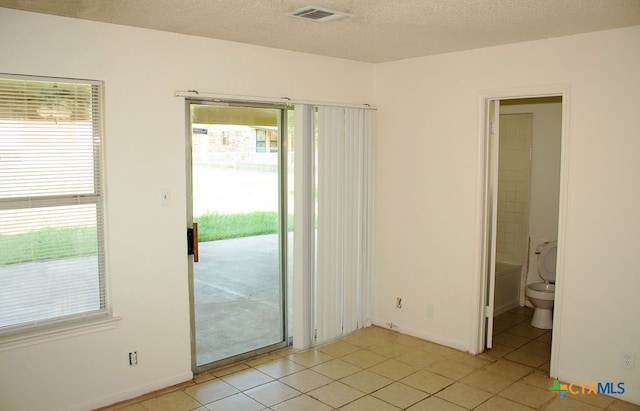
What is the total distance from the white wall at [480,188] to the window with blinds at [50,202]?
102 inches

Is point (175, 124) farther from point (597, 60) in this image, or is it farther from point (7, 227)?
point (597, 60)

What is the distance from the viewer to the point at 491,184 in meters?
4.37

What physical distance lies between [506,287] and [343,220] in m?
2.08

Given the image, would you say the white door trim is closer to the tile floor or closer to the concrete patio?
the tile floor

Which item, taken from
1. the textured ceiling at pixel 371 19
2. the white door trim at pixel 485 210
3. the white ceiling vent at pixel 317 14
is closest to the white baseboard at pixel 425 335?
the white door trim at pixel 485 210

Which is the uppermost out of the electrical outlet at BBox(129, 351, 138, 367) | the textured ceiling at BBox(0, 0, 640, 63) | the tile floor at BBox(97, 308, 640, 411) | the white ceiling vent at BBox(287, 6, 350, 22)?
the textured ceiling at BBox(0, 0, 640, 63)

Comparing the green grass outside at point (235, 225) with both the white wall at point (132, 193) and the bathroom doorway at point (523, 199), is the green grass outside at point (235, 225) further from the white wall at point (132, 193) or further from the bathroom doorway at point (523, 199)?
the bathroom doorway at point (523, 199)

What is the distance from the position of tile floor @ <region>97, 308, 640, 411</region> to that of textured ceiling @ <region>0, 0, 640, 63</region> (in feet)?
8.16

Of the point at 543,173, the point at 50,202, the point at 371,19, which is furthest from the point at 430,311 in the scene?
the point at 50,202

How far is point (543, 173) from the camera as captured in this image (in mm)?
5551

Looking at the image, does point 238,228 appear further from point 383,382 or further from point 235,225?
point 383,382

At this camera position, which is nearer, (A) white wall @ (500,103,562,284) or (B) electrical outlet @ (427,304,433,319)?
(B) electrical outlet @ (427,304,433,319)

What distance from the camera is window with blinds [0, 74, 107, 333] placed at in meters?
3.09

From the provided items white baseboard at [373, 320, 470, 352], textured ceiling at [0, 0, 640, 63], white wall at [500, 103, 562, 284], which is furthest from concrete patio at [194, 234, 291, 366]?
white wall at [500, 103, 562, 284]
